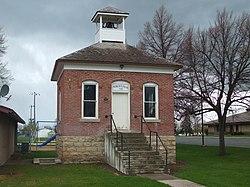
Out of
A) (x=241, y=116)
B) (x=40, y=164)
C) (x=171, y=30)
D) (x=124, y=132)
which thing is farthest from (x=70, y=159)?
(x=241, y=116)

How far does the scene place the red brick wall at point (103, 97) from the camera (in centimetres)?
2103

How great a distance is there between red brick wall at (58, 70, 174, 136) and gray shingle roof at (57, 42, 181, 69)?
72 cm

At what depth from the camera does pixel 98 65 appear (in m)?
21.6

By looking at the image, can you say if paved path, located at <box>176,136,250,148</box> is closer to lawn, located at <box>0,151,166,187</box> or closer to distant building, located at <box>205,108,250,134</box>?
distant building, located at <box>205,108,250,134</box>

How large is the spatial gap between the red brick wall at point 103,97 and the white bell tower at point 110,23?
363cm

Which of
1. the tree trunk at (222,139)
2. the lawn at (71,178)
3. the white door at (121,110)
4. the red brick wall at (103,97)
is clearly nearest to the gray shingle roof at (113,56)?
the red brick wall at (103,97)

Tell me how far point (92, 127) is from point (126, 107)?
227cm

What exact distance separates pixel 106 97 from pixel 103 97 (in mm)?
166

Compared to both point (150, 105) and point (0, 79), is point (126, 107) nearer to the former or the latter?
point (150, 105)

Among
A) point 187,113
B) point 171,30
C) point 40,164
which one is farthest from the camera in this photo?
point 171,30

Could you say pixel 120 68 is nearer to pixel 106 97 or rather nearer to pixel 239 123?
pixel 106 97

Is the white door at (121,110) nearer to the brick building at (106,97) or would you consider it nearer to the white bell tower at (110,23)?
the brick building at (106,97)

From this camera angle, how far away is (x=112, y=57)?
72.3ft

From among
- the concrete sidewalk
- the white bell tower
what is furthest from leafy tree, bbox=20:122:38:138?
the concrete sidewalk
